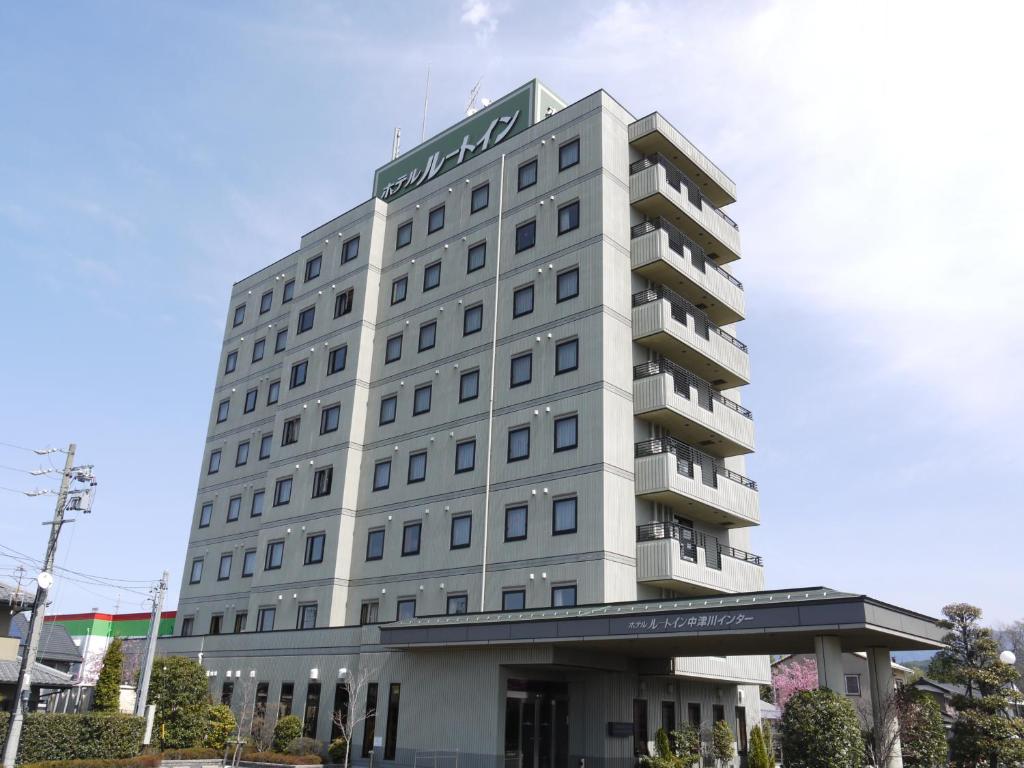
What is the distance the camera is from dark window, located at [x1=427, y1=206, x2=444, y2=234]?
46.6 metres

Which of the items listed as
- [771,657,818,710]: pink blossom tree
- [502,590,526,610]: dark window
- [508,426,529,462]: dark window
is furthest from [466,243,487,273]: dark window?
[771,657,818,710]: pink blossom tree

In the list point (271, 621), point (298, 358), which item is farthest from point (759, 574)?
point (298, 358)

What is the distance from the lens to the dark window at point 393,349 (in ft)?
150

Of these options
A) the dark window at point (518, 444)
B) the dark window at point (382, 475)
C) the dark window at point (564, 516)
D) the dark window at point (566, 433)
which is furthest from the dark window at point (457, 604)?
the dark window at point (382, 475)

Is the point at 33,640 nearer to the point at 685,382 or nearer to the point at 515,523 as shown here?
the point at 515,523

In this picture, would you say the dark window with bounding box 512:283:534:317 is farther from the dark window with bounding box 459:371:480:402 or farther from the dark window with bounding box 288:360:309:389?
the dark window with bounding box 288:360:309:389

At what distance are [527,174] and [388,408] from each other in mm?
13961

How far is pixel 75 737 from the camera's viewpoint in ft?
102

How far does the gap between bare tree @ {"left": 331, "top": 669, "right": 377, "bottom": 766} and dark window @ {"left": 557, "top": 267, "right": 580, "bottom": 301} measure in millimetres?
18097

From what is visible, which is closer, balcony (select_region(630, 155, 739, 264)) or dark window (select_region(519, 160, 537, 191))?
balcony (select_region(630, 155, 739, 264))

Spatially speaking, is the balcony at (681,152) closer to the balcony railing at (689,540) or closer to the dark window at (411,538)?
the balcony railing at (689,540)

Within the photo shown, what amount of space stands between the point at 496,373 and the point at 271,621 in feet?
59.6

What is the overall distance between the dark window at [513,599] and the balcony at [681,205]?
1878 cm

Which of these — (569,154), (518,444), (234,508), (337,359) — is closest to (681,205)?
(569,154)
